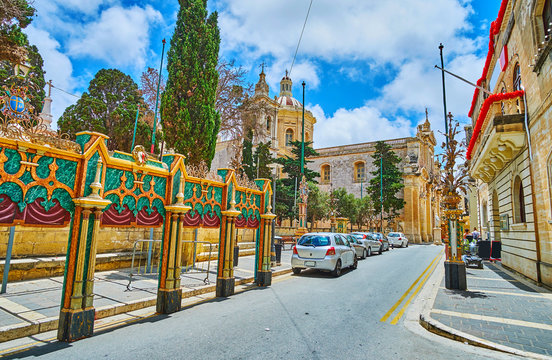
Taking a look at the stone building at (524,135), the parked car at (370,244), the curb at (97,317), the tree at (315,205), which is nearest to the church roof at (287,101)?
the tree at (315,205)

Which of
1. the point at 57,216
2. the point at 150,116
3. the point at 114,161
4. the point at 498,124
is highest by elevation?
the point at 150,116

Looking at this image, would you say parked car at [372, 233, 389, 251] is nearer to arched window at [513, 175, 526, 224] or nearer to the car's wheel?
arched window at [513, 175, 526, 224]

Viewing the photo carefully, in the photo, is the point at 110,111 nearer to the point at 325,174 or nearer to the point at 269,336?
the point at 269,336

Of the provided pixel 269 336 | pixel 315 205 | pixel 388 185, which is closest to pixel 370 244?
pixel 315 205

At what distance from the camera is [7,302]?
6.08m

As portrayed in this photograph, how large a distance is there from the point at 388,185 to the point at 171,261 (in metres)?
38.8

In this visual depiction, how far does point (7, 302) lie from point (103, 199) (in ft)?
11.0

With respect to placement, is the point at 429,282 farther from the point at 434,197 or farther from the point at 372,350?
the point at 434,197

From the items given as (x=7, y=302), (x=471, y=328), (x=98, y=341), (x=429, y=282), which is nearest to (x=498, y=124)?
(x=429, y=282)

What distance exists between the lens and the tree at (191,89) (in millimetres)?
15289

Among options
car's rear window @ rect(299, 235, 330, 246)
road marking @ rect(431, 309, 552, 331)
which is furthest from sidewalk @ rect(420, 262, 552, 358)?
car's rear window @ rect(299, 235, 330, 246)

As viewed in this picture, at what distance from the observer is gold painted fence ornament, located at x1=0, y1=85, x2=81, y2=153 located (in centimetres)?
436

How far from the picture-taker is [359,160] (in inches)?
1994

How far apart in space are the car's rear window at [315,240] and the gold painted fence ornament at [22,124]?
29.3 ft
